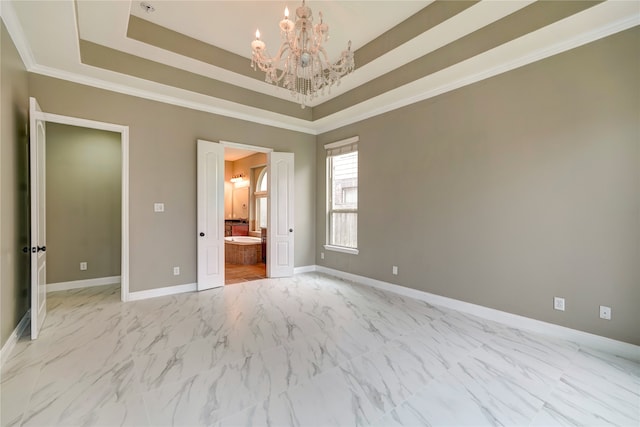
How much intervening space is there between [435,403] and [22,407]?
8.79ft

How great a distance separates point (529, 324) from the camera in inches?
118

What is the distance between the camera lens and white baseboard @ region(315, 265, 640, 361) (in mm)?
2484

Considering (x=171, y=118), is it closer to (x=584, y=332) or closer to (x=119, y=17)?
(x=119, y=17)

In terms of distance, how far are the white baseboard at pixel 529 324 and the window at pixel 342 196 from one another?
1.16 metres

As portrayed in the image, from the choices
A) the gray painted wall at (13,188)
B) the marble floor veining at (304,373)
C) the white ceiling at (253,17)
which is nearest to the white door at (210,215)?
the marble floor veining at (304,373)

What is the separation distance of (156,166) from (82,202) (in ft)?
5.78

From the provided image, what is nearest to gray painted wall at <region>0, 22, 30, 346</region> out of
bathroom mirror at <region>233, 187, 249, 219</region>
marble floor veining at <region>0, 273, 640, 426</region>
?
marble floor veining at <region>0, 273, 640, 426</region>

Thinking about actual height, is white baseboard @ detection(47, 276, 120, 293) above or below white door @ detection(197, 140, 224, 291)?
below

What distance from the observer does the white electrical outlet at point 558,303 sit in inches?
111

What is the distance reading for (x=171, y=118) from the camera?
4.20m

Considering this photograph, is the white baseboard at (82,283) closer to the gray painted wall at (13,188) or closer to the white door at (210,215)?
the gray painted wall at (13,188)

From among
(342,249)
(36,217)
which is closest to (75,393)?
(36,217)

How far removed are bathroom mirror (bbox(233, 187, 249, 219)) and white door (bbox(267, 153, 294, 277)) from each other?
3.88 m

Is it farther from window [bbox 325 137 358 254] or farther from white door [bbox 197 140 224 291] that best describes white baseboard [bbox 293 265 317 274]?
white door [bbox 197 140 224 291]
